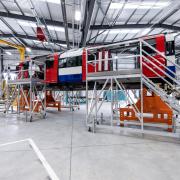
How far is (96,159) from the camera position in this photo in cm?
251

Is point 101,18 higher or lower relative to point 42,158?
higher

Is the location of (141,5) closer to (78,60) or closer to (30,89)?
(78,60)

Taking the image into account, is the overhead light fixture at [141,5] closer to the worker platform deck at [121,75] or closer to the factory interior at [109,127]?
the factory interior at [109,127]

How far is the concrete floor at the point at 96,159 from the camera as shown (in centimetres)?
204

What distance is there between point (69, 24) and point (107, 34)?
3.45m

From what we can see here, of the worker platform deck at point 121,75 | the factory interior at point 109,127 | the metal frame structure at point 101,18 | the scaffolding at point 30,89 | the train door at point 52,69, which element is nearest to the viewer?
the factory interior at point 109,127

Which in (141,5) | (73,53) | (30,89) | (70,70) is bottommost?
(30,89)

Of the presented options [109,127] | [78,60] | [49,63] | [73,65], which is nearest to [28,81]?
[49,63]

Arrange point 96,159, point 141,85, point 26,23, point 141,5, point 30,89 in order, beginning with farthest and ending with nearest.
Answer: point 26,23 → point 141,5 → point 30,89 → point 141,85 → point 96,159

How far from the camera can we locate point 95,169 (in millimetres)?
2180

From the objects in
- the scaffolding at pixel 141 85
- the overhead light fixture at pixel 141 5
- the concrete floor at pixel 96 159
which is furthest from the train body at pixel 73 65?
the concrete floor at pixel 96 159

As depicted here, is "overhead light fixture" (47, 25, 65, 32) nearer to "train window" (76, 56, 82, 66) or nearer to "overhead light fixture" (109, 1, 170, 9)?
"overhead light fixture" (109, 1, 170, 9)

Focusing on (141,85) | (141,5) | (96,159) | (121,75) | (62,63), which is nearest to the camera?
(96,159)

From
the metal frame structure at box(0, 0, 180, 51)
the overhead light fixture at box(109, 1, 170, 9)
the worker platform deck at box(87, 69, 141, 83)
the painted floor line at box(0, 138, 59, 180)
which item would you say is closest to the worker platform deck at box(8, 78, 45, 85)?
the worker platform deck at box(87, 69, 141, 83)
